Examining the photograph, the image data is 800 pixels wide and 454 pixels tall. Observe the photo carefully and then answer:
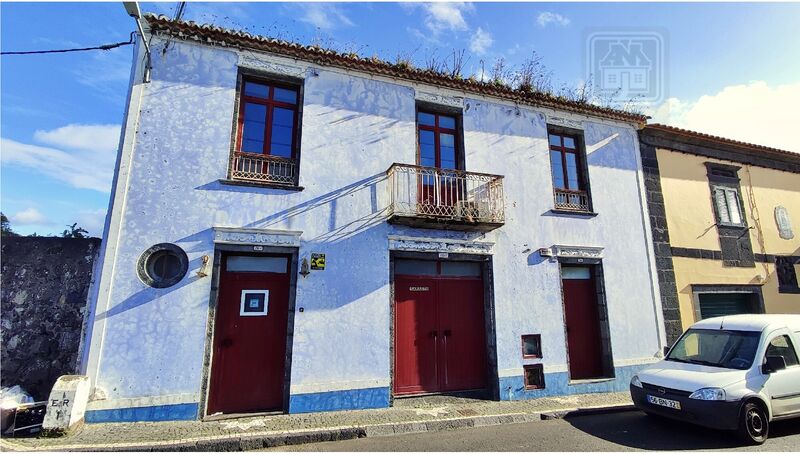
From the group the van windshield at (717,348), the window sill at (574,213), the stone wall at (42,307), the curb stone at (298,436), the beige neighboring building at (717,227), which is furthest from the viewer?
the beige neighboring building at (717,227)

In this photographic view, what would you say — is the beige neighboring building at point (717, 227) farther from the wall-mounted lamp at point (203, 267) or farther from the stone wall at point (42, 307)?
the stone wall at point (42, 307)

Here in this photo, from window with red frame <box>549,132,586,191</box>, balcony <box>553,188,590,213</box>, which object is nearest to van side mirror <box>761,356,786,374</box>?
balcony <box>553,188,590,213</box>

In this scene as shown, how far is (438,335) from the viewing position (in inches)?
296

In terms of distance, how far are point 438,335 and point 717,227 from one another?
336 inches

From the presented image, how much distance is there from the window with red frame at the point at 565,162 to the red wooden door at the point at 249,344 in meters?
6.92

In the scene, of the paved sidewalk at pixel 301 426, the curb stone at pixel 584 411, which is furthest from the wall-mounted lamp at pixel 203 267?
the curb stone at pixel 584 411

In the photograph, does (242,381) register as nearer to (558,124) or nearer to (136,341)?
(136,341)

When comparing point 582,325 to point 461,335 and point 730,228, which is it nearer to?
point 461,335

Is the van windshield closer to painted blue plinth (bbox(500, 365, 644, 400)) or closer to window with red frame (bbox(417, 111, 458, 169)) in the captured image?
painted blue plinth (bbox(500, 365, 644, 400))

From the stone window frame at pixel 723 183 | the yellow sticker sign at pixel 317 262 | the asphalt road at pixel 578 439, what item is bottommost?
the asphalt road at pixel 578 439

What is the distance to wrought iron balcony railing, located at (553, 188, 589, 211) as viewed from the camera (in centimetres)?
896

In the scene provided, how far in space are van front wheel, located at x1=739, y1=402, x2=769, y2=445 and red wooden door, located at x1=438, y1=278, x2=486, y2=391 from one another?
392 cm

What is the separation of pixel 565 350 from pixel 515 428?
2719 mm

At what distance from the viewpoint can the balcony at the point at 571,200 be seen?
8953 millimetres
